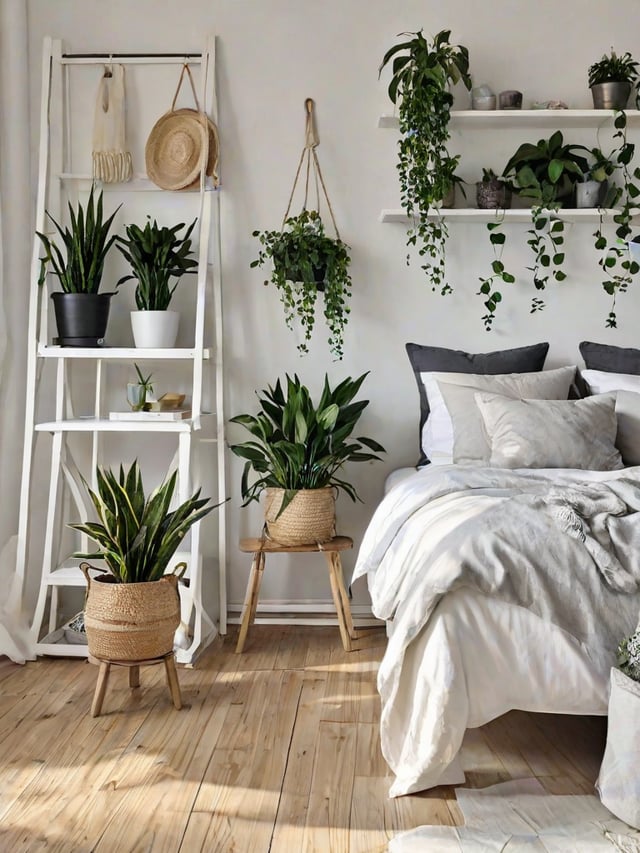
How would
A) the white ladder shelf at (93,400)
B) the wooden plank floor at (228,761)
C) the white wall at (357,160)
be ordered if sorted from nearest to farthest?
the wooden plank floor at (228,761) < the white ladder shelf at (93,400) < the white wall at (357,160)

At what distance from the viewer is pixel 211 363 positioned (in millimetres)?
3705

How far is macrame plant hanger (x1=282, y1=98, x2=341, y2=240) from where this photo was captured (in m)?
3.59

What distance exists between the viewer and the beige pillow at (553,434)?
2951 millimetres

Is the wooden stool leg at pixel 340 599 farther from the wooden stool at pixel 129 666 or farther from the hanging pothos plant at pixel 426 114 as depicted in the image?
the hanging pothos plant at pixel 426 114

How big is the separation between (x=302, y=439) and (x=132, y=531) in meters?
0.82

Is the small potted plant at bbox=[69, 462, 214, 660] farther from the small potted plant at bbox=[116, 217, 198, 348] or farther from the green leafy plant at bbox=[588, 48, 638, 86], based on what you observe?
the green leafy plant at bbox=[588, 48, 638, 86]

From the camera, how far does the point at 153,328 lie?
3359mm

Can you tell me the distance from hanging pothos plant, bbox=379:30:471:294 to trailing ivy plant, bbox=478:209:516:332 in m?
0.19

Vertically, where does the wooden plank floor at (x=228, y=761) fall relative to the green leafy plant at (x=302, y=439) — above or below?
below

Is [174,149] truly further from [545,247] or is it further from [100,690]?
[100,690]

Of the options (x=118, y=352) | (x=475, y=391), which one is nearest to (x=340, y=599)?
(x=475, y=391)

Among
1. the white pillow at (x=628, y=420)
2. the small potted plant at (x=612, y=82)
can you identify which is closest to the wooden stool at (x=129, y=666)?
the white pillow at (x=628, y=420)

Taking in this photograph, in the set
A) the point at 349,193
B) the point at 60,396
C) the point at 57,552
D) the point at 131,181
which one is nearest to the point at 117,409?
the point at 60,396

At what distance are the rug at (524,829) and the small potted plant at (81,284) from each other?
6.96 ft
